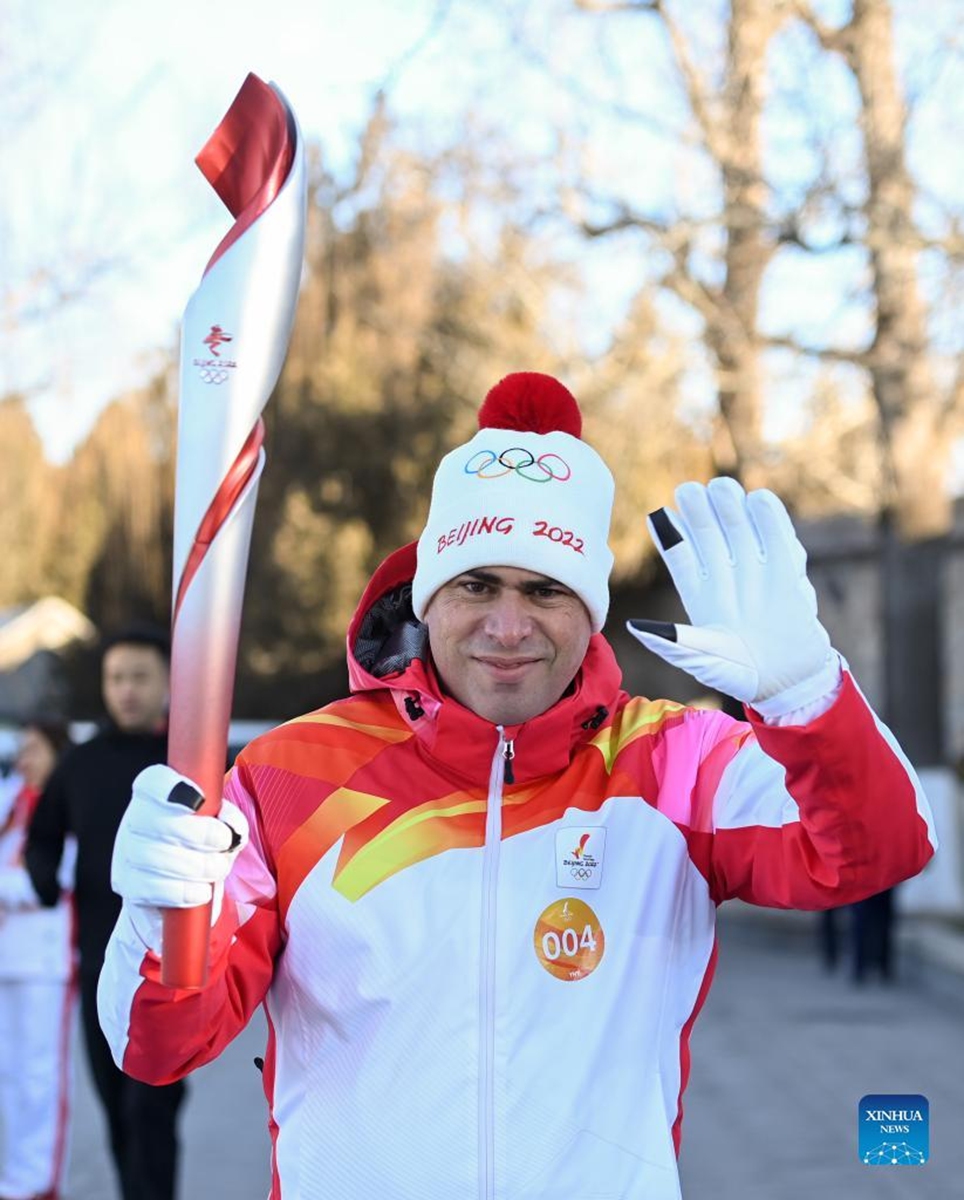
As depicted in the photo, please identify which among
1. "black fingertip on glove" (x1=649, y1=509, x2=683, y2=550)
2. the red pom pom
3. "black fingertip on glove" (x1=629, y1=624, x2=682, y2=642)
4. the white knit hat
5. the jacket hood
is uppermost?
the red pom pom

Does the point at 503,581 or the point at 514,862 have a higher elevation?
the point at 503,581

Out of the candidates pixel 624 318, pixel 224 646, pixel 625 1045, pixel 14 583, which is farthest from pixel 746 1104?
pixel 14 583

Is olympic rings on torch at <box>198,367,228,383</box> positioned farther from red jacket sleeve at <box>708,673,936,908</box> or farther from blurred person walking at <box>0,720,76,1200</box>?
blurred person walking at <box>0,720,76,1200</box>

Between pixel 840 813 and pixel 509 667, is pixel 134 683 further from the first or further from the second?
pixel 840 813

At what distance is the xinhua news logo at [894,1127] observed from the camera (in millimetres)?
2236

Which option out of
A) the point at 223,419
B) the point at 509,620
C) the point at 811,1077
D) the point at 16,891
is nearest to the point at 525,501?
the point at 509,620

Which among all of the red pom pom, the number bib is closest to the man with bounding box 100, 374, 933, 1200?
the number bib

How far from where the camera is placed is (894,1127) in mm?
2248

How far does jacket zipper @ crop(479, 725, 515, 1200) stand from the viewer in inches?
66.4

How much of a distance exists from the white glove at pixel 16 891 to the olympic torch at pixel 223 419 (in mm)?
3132

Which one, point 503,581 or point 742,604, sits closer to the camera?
point 742,604

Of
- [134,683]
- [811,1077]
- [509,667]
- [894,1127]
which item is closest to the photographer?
[509,667]

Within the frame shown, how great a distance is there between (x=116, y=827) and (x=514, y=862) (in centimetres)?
242

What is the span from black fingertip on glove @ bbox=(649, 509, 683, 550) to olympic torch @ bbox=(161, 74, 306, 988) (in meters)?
0.43
